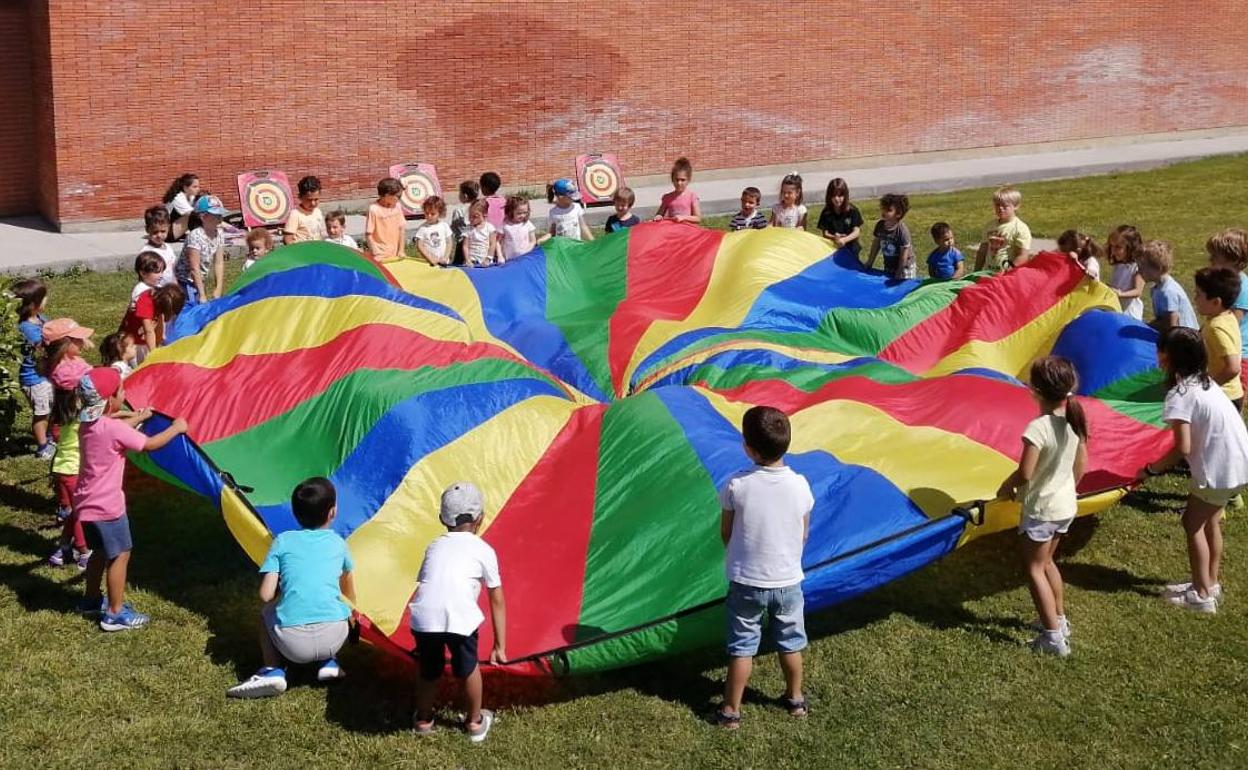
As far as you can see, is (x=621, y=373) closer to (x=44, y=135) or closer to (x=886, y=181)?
(x=44, y=135)

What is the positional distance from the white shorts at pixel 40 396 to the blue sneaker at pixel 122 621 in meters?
2.52

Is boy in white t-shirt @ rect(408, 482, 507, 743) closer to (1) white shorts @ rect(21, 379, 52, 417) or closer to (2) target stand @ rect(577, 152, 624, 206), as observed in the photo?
(1) white shorts @ rect(21, 379, 52, 417)

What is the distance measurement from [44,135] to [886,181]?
10.9 m

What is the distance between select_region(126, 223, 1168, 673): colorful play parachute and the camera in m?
5.75

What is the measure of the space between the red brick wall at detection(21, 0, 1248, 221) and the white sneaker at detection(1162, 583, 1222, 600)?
12.4m

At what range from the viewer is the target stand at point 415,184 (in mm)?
16219

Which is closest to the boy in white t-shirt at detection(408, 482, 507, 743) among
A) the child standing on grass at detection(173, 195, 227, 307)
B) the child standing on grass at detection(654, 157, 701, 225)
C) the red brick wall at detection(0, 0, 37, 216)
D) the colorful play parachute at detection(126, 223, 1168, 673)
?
the colorful play parachute at detection(126, 223, 1168, 673)

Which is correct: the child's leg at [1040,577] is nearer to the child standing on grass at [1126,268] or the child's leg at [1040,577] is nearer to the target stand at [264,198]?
the child standing on grass at [1126,268]

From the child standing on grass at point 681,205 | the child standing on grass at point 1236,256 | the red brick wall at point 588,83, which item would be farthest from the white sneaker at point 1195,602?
the red brick wall at point 588,83

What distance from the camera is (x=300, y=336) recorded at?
758 cm

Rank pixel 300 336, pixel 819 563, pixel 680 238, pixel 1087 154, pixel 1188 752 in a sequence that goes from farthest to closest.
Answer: pixel 1087 154 < pixel 680 238 < pixel 300 336 < pixel 819 563 < pixel 1188 752

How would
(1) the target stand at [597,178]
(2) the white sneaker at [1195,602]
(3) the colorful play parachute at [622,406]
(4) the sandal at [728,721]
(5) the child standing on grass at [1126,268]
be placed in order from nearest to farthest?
(4) the sandal at [728,721]
(3) the colorful play parachute at [622,406]
(2) the white sneaker at [1195,602]
(5) the child standing on grass at [1126,268]
(1) the target stand at [597,178]

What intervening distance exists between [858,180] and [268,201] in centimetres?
842

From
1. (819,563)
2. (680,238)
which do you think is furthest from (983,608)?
(680,238)
